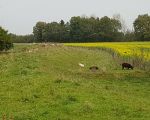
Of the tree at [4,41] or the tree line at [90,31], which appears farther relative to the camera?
the tree line at [90,31]

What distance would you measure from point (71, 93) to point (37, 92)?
1408mm

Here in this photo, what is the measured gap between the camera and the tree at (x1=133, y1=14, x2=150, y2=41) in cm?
11105

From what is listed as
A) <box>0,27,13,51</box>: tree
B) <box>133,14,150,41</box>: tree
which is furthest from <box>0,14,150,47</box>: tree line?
<box>0,27,13,51</box>: tree

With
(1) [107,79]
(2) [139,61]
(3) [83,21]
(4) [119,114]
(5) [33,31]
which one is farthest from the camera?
(5) [33,31]

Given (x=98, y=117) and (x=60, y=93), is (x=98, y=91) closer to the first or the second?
(x=60, y=93)

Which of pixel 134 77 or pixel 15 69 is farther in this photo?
pixel 134 77

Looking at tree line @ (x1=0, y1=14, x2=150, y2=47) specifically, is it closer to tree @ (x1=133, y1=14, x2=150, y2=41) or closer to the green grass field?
tree @ (x1=133, y1=14, x2=150, y2=41)

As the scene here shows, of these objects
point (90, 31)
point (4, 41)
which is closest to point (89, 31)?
point (90, 31)

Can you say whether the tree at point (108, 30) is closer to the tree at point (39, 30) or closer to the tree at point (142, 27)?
the tree at point (142, 27)

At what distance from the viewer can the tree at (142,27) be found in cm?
11105

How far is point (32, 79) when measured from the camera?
865 inches

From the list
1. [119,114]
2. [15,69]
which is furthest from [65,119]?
[15,69]

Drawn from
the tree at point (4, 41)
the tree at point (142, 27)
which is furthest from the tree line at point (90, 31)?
the tree at point (4, 41)

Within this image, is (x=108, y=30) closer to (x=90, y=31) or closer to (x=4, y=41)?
(x=90, y=31)
